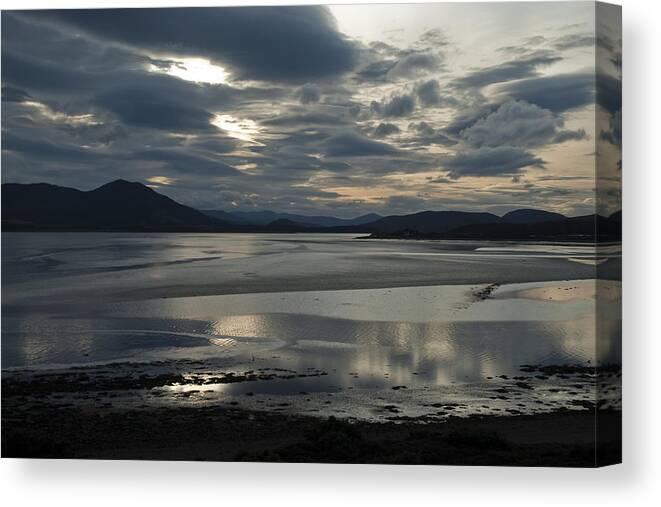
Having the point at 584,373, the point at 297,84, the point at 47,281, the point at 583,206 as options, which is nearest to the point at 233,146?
the point at 297,84

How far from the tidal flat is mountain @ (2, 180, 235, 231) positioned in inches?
5.1

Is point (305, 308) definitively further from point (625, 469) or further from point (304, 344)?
point (625, 469)

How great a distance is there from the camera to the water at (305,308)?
673 centimetres

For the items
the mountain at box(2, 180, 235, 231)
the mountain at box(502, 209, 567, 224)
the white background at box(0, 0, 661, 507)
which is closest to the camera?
the white background at box(0, 0, 661, 507)

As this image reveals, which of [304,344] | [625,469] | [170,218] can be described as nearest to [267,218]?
[170,218]

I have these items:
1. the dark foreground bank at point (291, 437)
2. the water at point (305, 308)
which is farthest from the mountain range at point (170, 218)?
the dark foreground bank at point (291, 437)

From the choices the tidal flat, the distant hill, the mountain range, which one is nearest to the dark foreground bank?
the tidal flat

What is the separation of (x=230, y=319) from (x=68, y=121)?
231cm

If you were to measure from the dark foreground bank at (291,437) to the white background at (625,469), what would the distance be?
122 mm

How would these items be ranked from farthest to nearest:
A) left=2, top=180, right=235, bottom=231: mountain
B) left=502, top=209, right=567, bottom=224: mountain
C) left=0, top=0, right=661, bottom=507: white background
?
1. left=2, top=180, right=235, bottom=231: mountain
2. left=502, top=209, right=567, bottom=224: mountain
3. left=0, top=0, right=661, bottom=507: white background

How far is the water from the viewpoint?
6.73m

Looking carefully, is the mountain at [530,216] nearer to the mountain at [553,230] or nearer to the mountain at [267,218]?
the mountain at [553,230]

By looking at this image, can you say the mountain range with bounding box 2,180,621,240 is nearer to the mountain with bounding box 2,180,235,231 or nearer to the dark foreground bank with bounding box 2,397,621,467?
the mountain with bounding box 2,180,235,231

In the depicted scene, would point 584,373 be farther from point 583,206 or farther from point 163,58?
point 163,58
